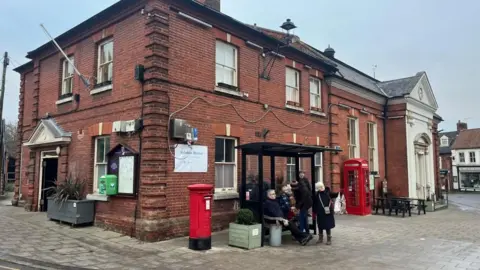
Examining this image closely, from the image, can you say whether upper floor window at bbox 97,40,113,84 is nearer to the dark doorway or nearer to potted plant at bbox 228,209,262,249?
the dark doorway

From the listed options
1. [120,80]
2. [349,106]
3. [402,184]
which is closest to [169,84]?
[120,80]

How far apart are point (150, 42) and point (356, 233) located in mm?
8612

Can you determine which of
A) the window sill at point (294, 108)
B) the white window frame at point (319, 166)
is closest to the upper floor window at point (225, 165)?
the window sill at point (294, 108)

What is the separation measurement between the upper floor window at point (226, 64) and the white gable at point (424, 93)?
44.8ft

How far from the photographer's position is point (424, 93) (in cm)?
2405

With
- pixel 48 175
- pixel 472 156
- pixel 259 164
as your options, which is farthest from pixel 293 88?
pixel 472 156

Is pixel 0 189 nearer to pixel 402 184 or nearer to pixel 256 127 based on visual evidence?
pixel 256 127

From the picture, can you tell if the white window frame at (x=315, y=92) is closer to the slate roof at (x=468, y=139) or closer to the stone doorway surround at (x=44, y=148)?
the stone doorway surround at (x=44, y=148)

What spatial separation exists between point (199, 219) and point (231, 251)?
109 centimetres

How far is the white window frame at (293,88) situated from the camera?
15.5 m

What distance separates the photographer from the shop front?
2146 inches

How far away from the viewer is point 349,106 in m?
19.3

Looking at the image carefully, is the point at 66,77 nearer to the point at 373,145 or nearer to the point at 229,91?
the point at 229,91

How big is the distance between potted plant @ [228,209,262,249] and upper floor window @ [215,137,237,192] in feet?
8.35
